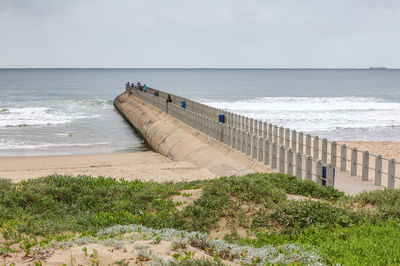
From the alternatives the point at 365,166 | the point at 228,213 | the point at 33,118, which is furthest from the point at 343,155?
the point at 33,118

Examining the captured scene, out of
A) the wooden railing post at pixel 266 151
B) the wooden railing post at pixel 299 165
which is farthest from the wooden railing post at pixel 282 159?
the wooden railing post at pixel 266 151

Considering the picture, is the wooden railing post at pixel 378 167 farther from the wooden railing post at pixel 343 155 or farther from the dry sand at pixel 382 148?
the dry sand at pixel 382 148

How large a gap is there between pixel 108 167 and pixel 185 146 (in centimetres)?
473

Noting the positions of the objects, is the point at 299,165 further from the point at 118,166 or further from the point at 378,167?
the point at 118,166

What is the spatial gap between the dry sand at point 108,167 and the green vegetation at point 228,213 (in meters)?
4.51

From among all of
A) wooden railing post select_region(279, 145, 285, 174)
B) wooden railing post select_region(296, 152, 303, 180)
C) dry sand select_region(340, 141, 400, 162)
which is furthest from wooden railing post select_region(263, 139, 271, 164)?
dry sand select_region(340, 141, 400, 162)

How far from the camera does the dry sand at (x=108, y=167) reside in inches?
722

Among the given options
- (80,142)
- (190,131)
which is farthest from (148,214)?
(80,142)

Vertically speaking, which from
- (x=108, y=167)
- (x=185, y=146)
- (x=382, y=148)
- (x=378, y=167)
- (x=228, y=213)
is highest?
(x=378, y=167)

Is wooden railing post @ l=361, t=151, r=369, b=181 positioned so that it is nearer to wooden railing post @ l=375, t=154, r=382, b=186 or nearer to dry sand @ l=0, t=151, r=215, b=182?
wooden railing post @ l=375, t=154, r=382, b=186

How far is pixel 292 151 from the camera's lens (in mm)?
15484

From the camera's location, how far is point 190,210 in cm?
1077

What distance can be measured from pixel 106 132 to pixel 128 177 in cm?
2249

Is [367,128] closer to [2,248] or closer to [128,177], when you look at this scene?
[128,177]
